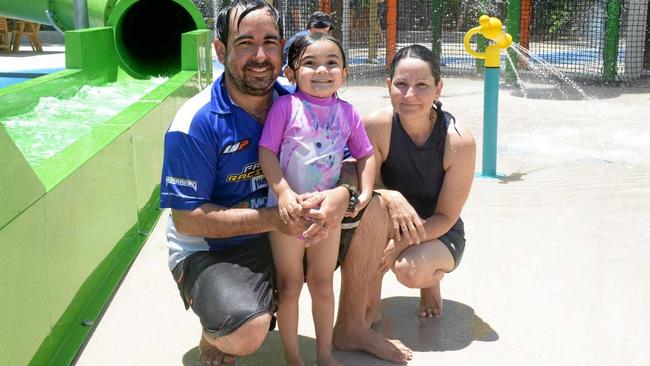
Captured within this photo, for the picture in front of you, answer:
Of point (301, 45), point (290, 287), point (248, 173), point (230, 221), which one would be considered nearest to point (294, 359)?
point (290, 287)

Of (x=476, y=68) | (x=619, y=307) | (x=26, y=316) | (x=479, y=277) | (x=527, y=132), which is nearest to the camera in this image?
(x=26, y=316)

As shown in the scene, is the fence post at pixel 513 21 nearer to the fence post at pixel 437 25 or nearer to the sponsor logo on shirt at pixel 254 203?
the fence post at pixel 437 25

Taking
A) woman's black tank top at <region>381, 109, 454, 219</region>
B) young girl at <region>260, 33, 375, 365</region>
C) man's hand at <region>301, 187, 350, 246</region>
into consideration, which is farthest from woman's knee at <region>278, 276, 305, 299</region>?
woman's black tank top at <region>381, 109, 454, 219</region>

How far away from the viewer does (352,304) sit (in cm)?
320

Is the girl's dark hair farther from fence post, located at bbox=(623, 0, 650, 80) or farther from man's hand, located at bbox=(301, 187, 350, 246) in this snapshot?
fence post, located at bbox=(623, 0, 650, 80)

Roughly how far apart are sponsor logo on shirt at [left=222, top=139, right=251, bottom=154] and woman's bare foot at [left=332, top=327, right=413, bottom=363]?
2.87ft

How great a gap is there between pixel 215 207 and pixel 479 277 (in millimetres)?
1799

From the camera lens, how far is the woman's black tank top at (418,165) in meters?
3.39

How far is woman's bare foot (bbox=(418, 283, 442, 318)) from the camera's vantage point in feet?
11.9

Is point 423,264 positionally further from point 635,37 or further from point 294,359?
point 635,37

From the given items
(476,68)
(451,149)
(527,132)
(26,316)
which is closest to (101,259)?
(26,316)

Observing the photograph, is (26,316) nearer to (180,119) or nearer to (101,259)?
(180,119)

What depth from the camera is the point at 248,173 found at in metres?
2.93

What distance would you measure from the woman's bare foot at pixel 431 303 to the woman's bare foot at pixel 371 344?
1.35 feet
